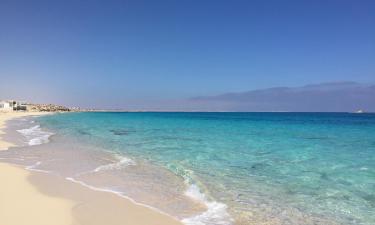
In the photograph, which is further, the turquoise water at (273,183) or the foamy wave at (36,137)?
the foamy wave at (36,137)

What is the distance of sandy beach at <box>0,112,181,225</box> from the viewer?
265 inches

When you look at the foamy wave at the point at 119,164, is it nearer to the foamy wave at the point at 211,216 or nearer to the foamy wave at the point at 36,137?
the foamy wave at the point at 211,216

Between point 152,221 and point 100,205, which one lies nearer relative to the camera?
point 152,221

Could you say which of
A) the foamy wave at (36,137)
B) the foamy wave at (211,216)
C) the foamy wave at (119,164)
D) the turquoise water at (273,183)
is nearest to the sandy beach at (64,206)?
the foamy wave at (211,216)

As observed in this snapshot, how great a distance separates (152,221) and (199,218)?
97 cm

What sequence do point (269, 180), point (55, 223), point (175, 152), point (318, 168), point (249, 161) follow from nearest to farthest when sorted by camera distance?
1. point (55, 223)
2. point (269, 180)
3. point (318, 168)
4. point (249, 161)
5. point (175, 152)

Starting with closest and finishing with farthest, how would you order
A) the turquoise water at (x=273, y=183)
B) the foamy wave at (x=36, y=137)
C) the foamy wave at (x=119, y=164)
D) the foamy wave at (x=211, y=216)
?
the foamy wave at (x=211, y=216) < the turquoise water at (x=273, y=183) < the foamy wave at (x=119, y=164) < the foamy wave at (x=36, y=137)

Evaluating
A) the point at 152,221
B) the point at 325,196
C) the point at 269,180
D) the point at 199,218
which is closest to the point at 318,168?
the point at 269,180

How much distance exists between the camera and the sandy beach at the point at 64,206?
6723mm

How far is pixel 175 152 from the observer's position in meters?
18.1

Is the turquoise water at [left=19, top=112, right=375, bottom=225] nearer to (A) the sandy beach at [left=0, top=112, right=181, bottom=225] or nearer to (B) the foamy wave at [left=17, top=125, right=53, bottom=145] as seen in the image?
(A) the sandy beach at [left=0, top=112, right=181, bottom=225]

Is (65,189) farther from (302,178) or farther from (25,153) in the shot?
(25,153)

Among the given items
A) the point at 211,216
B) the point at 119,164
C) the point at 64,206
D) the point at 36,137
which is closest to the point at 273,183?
the point at 211,216

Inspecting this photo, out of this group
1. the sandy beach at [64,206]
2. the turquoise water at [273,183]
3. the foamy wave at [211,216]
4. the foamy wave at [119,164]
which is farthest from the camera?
the foamy wave at [119,164]
